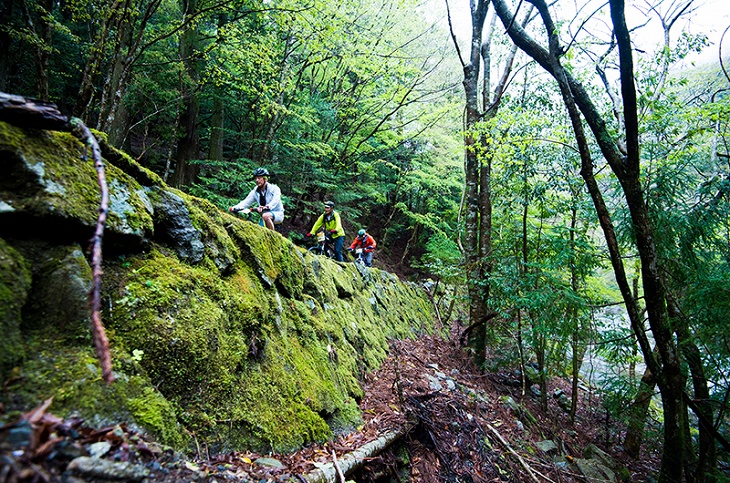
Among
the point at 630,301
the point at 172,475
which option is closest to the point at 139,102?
the point at 172,475

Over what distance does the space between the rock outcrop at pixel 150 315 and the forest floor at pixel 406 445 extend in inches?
6.5

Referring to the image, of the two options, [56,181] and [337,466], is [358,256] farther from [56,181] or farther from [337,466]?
[56,181]

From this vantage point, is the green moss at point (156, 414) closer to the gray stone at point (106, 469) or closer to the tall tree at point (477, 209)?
the gray stone at point (106, 469)

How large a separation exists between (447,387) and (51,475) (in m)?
5.42

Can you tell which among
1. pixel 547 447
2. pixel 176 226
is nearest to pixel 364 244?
pixel 547 447

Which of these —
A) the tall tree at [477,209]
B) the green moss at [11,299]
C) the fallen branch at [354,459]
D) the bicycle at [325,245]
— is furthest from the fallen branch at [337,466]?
the bicycle at [325,245]

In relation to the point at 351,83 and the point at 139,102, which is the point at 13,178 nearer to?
the point at 139,102

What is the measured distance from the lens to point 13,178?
1.63m

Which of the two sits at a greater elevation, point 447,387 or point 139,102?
point 139,102

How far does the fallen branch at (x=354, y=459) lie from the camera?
2.32m

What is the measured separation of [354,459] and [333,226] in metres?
7.24

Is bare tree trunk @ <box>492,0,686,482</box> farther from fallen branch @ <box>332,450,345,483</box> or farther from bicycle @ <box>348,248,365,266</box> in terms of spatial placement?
bicycle @ <box>348,248,365,266</box>

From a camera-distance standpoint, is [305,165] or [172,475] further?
[305,165]

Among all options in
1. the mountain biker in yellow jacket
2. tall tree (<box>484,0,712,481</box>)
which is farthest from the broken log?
the mountain biker in yellow jacket
